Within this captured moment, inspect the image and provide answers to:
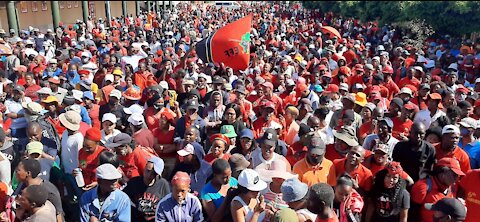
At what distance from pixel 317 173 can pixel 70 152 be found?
8.74 feet

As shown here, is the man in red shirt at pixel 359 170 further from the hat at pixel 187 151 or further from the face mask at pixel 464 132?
the face mask at pixel 464 132

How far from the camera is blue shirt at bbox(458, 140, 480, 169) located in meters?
5.39

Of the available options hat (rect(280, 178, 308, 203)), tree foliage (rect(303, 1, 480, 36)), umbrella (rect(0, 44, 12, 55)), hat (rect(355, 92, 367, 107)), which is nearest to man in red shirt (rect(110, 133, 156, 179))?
hat (rect(280, 178, 308, 203))

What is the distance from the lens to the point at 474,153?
5.48m

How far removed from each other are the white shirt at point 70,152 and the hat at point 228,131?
1.56 meters

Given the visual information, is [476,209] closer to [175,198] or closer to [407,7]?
[175,198]

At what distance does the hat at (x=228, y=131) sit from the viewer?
559 centimetres

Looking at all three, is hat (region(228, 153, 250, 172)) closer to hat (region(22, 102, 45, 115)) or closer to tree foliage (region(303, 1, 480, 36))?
hat (region(22, 102, 45, 115))

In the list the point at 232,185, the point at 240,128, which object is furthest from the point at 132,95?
the point at 232,185

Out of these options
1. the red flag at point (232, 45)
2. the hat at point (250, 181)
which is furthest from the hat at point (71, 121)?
the red flag at point (232, 45)

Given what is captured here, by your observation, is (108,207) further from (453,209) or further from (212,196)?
(453,209)

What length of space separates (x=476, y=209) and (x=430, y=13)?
51.5ft

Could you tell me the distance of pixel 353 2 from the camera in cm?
2841

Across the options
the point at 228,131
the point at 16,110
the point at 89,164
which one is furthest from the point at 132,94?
the point at 89,164
